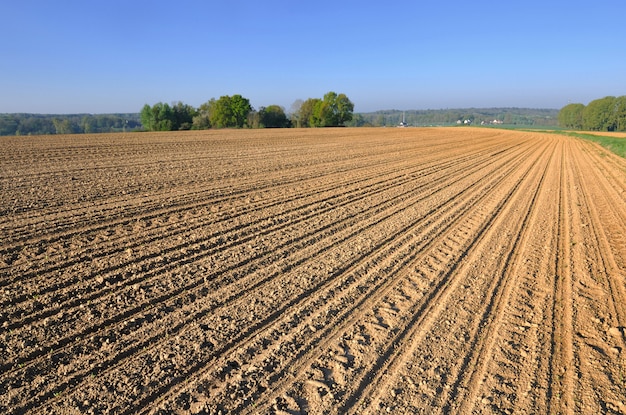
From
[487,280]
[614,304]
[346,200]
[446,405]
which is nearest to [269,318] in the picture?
[446,405]

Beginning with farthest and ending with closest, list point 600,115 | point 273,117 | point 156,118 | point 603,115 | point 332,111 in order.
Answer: point 600,115 → point 603,115 → point 332,111 → point 273,117 → point 156,118

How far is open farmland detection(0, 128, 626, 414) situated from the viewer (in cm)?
358

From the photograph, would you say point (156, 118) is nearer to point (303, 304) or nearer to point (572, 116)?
point (303, 304)

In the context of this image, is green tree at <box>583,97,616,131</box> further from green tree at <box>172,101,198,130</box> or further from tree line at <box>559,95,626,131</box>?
green tree at <box>172,101,198,130</box>

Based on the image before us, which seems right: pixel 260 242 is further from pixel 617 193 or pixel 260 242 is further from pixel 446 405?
pixel 617 193

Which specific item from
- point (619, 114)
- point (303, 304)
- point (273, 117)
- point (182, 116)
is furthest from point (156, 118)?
point (619, 114)

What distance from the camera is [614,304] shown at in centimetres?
542

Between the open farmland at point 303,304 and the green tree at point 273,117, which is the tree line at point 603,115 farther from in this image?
the open farmland at point 303,304

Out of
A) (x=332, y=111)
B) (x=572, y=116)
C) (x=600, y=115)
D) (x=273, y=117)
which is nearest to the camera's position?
(x=273, y=117)

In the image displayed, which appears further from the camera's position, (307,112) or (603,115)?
(603,115)

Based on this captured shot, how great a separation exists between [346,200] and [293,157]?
33.6 ft

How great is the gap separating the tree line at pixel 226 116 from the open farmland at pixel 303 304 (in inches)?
2045

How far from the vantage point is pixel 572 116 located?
13450cm

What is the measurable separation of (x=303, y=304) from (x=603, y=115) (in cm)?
13979
